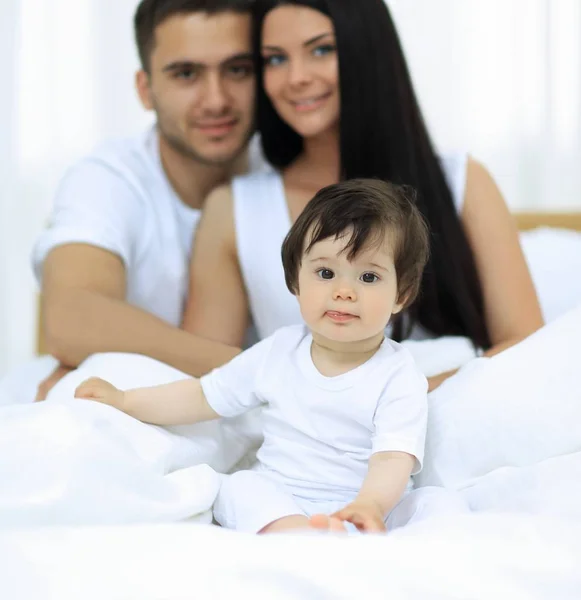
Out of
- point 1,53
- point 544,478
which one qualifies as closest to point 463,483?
point 544,478

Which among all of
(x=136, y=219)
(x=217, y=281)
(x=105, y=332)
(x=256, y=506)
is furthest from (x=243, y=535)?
(x=136, y=219)

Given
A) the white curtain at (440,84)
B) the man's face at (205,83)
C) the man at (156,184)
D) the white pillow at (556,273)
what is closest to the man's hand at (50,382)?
the man at (156,184)

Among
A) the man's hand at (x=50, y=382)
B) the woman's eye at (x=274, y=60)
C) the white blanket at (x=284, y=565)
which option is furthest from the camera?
the woman's eye at (x=274, y=60)

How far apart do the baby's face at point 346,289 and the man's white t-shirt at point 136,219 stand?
732 millimetres

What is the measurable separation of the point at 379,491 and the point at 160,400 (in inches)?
14.7

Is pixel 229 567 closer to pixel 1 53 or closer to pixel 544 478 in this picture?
pixel 544 478

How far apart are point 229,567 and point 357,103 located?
1.15 m

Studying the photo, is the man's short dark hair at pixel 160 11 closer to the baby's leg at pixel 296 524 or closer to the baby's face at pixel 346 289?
the baby's face at pixel 346 289

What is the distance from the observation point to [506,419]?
→ 1.20 metres

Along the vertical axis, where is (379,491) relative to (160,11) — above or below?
below

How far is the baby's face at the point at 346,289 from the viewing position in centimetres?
107

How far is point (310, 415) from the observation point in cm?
114

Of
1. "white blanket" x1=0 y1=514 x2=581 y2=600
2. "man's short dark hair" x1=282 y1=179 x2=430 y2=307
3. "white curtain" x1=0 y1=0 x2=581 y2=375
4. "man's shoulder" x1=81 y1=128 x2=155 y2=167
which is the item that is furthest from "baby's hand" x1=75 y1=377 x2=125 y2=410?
"white curtain" x1=0 y1=0 x2=581 y2=375

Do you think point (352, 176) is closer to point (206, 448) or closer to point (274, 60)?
point (274, 60)
